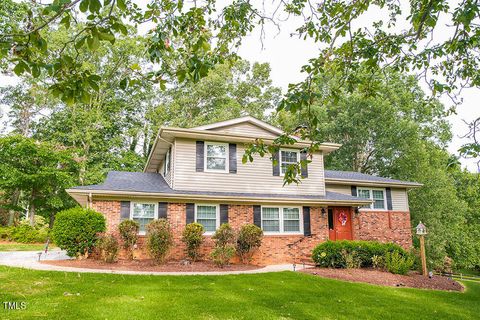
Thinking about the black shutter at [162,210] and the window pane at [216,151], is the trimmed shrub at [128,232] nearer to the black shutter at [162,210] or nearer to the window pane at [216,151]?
the black shutter at [162,210]

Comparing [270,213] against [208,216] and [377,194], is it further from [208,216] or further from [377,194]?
[377,194]

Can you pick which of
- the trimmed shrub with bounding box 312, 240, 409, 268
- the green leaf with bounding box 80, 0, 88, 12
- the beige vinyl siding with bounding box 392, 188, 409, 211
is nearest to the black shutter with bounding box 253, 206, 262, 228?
the trimmed shrub with bounding box 312, 240, 409, 268

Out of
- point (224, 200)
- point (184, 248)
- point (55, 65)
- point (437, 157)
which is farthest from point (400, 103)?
point (55, 65)

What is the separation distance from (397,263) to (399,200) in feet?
26.2

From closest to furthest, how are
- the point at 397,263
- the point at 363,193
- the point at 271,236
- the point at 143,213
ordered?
the point at 397,263 → the point at 143,213 → the point at 271,236 → the point at 363,193

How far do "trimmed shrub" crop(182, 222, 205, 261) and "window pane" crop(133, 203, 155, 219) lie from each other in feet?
5.29

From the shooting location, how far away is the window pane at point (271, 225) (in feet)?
46.3

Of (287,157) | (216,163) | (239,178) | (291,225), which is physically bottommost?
(291,225)

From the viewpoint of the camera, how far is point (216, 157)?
14430mm

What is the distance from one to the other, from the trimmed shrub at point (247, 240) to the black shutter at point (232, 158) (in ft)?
9.84

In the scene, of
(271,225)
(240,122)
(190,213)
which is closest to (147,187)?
(190,213)

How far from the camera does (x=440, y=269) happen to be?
20.3 m

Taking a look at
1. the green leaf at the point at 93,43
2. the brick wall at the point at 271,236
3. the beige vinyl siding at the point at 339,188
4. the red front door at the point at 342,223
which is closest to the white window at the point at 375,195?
the beige vinyl siding at the point at 339,188

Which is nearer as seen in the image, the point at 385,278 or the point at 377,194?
the point at 385,278
